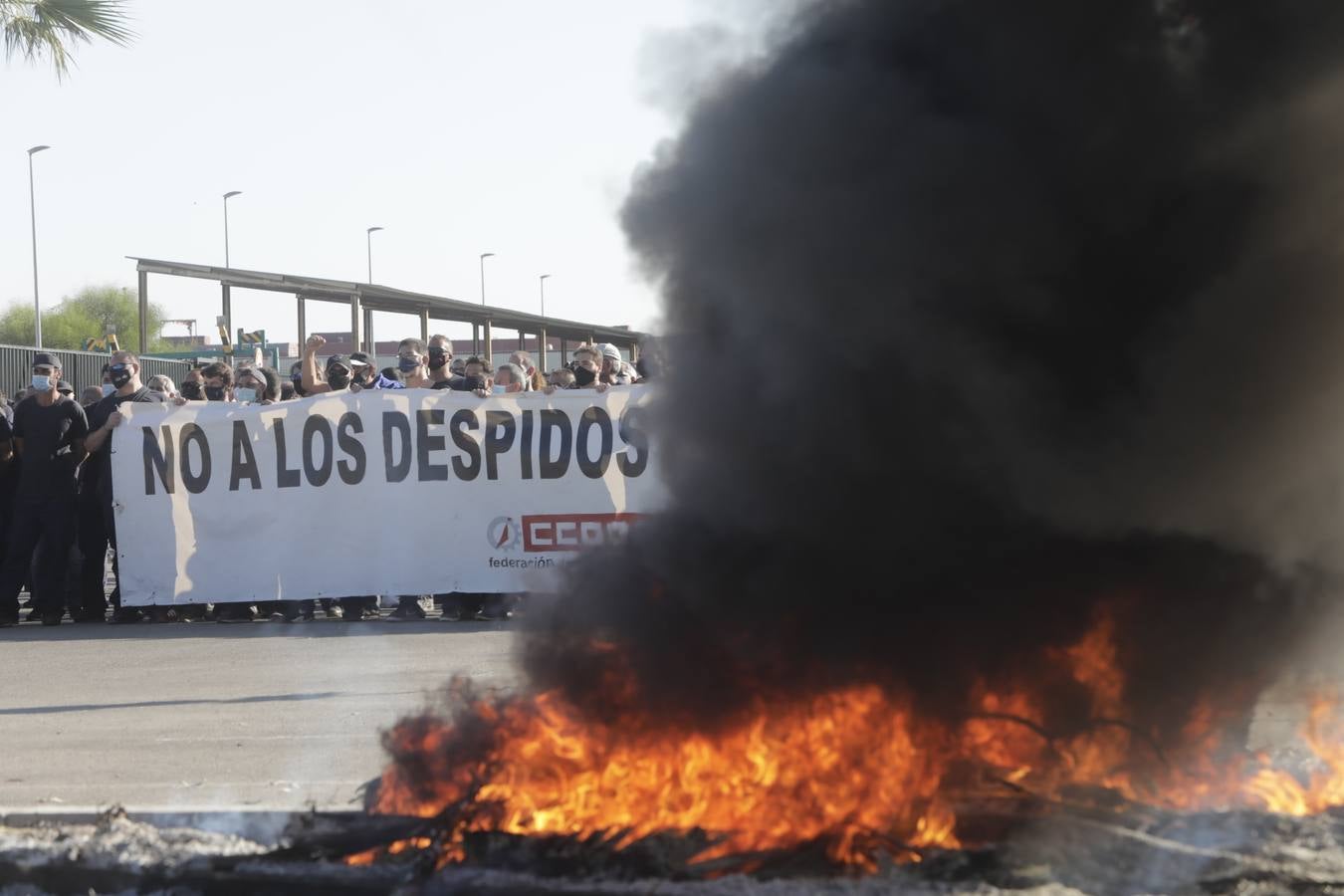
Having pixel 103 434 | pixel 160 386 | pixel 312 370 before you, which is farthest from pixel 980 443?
pixel 160 386

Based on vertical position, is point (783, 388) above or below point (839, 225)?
below

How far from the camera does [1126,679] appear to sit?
5160 millimetres

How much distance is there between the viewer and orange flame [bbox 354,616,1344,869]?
4.66m

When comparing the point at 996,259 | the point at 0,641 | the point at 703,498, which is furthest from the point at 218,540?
the point at 996,259

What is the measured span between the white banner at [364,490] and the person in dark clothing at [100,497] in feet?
0.35

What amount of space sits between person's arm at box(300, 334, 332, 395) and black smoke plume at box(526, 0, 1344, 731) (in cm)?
780

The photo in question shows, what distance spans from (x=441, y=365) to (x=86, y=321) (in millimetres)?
94823

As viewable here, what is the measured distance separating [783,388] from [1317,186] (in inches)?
65.1

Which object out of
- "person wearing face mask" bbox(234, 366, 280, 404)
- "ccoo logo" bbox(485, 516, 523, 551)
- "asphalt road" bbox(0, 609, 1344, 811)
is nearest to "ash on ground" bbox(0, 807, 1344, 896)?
"asphalt road" bbox(0, 609, 1344, 811)

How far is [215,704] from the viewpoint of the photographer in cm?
845

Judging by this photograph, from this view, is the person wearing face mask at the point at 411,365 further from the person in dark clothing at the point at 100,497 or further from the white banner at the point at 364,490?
the person in dark clothing at the point at 100,497

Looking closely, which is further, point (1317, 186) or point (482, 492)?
point (482, 492)

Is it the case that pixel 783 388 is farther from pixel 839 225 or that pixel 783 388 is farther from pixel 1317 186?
pixel 1317 186

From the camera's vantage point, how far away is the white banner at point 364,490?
1219 cm
